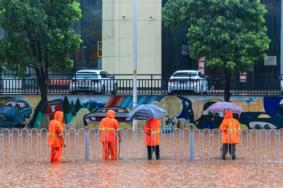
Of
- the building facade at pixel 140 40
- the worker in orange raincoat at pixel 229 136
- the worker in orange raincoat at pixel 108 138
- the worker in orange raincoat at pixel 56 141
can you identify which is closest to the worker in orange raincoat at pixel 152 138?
the worker in orange raincoat at pixel 108 138

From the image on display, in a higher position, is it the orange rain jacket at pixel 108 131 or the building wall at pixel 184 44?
the building wall at pixel 184 44

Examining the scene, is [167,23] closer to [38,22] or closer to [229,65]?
[229,65]

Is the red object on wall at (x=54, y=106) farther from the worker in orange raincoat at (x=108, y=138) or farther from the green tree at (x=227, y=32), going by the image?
the worker in orange raincoat at (x=108, y=138)

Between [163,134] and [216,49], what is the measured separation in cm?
556

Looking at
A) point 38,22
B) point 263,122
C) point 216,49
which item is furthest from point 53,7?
point 263,122

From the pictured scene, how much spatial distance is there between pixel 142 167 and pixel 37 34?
1361cm

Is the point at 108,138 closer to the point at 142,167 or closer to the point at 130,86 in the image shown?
the point at 142,167

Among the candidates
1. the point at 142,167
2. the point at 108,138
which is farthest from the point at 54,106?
the point at 142,167

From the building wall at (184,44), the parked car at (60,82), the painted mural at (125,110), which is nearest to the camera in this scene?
Result: the painted mural at (125,110)

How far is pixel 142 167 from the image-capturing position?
15852 mm

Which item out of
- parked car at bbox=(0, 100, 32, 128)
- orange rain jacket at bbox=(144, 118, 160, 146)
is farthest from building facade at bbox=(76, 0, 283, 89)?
orange rain jacket at bbox=(144, 118, 160, 146)

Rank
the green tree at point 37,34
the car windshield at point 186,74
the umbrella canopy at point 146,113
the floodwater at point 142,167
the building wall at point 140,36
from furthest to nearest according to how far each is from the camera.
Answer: the building wall at point 140,36
the car windshield at point 186,74
the green tree at point 37,34
the umbrella canopy at point 146,113
the floodwater at point 142,167

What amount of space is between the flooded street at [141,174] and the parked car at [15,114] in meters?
14.8

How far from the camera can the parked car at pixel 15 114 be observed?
31.4m
